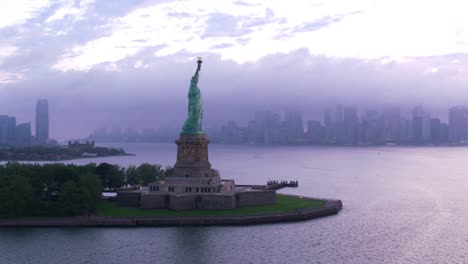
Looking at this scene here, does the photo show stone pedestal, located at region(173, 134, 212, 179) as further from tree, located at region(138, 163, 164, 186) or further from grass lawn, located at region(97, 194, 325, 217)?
tree, located at region(138, 163, 164, 186)

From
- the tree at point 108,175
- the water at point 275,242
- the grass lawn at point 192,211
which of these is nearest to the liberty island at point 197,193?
the grass lawn at point 192,211

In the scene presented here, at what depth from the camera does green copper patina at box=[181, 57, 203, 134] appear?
1682 inches

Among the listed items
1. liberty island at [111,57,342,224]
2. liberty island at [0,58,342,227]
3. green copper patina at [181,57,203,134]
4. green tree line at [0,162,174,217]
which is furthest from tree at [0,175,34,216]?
green copper patina at [181,57,203,134]

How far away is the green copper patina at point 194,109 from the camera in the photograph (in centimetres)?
4272

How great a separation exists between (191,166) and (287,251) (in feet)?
47.6

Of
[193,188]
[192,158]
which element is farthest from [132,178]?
[193,188]

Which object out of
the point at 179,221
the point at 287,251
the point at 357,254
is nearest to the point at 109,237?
the point at 179,221

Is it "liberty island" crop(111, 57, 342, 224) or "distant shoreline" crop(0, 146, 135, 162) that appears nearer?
"liberty island" crop(111, 57, 342, 224)

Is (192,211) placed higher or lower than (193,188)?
lower

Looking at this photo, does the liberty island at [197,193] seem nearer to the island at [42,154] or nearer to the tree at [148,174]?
the tree at [148,174]

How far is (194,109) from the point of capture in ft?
141

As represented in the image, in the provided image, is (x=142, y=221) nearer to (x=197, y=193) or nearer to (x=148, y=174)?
(x=197, y=193)

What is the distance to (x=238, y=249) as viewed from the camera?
28.8m

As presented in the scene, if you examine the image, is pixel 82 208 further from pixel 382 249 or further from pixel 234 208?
pixel 382 249
